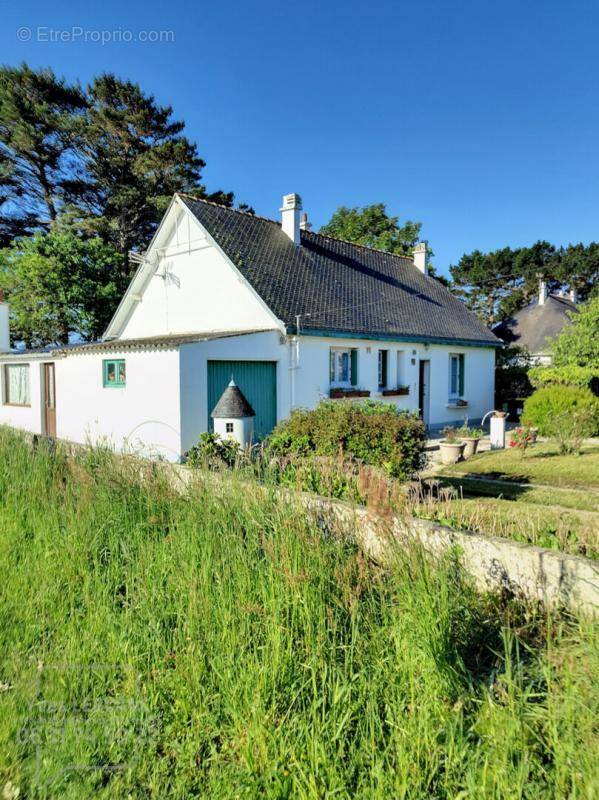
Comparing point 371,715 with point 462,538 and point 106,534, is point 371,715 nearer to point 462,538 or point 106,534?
point 462,538

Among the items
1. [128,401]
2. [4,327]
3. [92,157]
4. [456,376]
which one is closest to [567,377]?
[456,376]

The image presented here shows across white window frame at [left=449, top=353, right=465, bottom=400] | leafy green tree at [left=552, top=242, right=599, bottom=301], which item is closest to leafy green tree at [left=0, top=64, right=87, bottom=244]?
white window frame at [left=449, top=353, right=465, bottom=400]

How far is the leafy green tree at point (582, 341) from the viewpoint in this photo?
18828mm

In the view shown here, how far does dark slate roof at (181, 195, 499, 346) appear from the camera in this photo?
1442 cm

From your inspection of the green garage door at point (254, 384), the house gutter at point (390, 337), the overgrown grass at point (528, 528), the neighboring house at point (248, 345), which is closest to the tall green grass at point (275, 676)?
the overgrown grass at point (528, 528)

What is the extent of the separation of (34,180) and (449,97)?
26.9 m

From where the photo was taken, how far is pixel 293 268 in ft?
52.9

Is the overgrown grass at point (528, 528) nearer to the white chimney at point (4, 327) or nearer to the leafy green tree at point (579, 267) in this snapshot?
the white chimney at point (4, 327)

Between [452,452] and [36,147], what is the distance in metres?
30.7

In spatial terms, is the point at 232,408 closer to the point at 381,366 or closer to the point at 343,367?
the point at 343,367

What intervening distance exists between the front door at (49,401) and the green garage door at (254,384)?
8038 millimetres

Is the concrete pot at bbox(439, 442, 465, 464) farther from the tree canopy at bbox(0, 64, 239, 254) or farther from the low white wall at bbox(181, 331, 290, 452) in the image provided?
the tree canopy at bbox(0, 64, 239, 254)

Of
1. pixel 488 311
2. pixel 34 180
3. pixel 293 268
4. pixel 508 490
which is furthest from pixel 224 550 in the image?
pixel 488 311

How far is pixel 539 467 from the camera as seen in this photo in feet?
34.2
